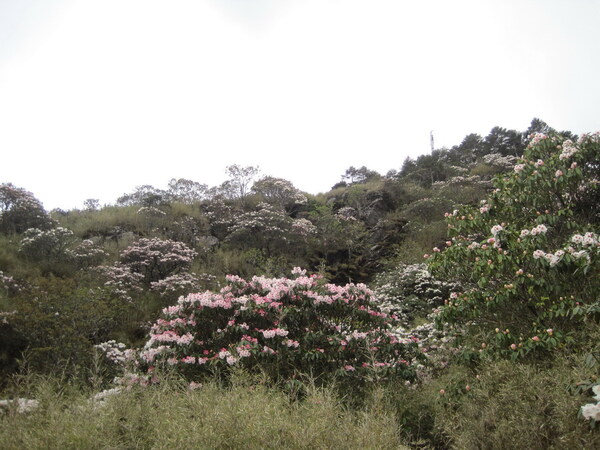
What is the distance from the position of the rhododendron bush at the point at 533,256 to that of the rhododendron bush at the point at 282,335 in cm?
109

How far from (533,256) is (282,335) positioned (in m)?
3.25

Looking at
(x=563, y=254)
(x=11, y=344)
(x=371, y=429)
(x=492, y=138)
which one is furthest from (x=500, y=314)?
(x=492, y=138)

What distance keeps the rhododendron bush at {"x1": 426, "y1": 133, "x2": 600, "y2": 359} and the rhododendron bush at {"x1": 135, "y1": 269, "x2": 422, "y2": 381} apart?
3.57 ft

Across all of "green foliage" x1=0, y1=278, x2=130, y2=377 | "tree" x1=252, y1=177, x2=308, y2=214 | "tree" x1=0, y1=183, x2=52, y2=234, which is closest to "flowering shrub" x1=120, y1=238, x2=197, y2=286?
"green foliage" x1=0, y1=278, x2=130, y2=377

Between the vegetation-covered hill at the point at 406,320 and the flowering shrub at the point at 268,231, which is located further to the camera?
the flowering shrub at the point at 268,231

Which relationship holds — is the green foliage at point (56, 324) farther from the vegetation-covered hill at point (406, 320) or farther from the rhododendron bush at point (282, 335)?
the rhododendron bush at point (282, 335)

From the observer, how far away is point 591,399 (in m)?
2.74

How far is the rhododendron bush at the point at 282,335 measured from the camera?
5.08m

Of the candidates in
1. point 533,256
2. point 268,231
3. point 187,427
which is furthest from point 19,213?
point 533,256

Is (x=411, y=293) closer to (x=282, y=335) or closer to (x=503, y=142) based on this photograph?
(x=282, y=335)

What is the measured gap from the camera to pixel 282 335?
5195 millimetres

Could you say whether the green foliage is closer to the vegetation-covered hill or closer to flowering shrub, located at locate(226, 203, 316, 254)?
the vegetation-covered hill

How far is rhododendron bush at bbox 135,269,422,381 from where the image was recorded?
5.08 meters

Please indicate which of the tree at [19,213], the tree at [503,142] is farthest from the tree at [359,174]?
the tree at [19,213]
